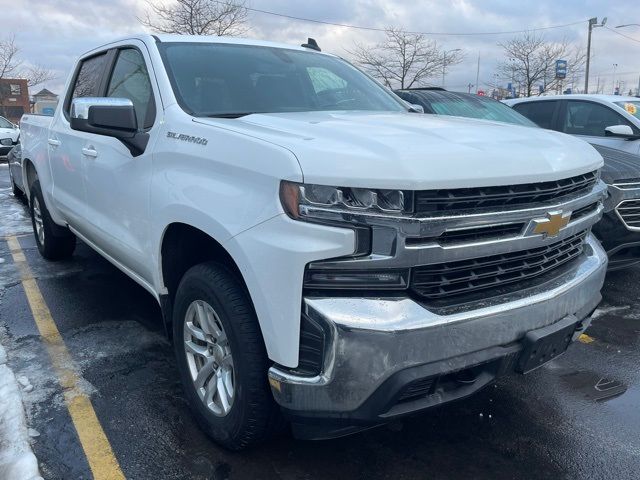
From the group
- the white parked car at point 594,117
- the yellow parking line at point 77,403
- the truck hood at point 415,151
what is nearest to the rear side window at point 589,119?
the white parked car at point 594,117

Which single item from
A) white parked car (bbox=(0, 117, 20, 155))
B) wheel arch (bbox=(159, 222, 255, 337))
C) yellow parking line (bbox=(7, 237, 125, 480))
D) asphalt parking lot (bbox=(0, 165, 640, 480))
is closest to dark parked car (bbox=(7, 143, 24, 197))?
yellow parking line (bbox=(7, 237, 125, 480))

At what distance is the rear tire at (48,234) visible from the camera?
18.3 feet

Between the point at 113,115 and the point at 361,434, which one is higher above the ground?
the point at 113,115

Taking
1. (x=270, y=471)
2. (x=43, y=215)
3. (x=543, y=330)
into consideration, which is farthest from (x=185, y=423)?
(x=43, y=215)

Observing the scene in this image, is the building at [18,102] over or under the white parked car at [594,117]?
under

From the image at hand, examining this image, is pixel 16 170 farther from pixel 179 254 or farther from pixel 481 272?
pixel 481 272

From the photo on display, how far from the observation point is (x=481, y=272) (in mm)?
2279

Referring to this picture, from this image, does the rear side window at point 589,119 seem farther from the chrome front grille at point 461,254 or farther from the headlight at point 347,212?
the headlight at point 347,212

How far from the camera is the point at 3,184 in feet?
43.1

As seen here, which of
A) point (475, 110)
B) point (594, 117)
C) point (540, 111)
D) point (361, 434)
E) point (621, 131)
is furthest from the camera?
point (540, 111)

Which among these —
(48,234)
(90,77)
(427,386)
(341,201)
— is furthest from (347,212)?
(48,234)

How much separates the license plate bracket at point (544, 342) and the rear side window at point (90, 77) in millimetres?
3506

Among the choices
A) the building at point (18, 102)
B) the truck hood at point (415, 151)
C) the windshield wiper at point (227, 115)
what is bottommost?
the building at point (18, 102)

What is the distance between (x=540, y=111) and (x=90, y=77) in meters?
5.64
